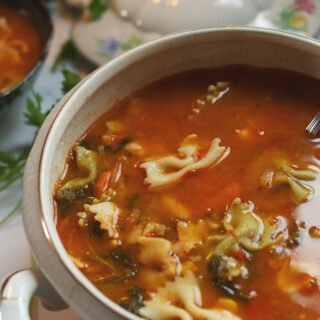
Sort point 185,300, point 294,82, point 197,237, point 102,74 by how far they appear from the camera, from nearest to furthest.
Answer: point 185,300
point 197,237
point 102,74
point 294,82

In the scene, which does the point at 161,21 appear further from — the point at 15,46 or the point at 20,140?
the point at 20,140

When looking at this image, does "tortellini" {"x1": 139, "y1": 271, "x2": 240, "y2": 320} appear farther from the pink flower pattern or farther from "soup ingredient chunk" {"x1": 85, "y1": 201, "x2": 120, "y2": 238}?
the pink flower pattern

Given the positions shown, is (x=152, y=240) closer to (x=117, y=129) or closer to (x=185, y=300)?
(x=185, y=300)

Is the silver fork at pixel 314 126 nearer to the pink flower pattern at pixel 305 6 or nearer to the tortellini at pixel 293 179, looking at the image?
the tortellini at pixel 293 179

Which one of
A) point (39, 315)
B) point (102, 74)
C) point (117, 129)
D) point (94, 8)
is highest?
point (102, 74)

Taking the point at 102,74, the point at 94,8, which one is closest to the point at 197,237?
the point at 102,74

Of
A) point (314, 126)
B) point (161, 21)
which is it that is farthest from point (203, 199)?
point (161, 21)
